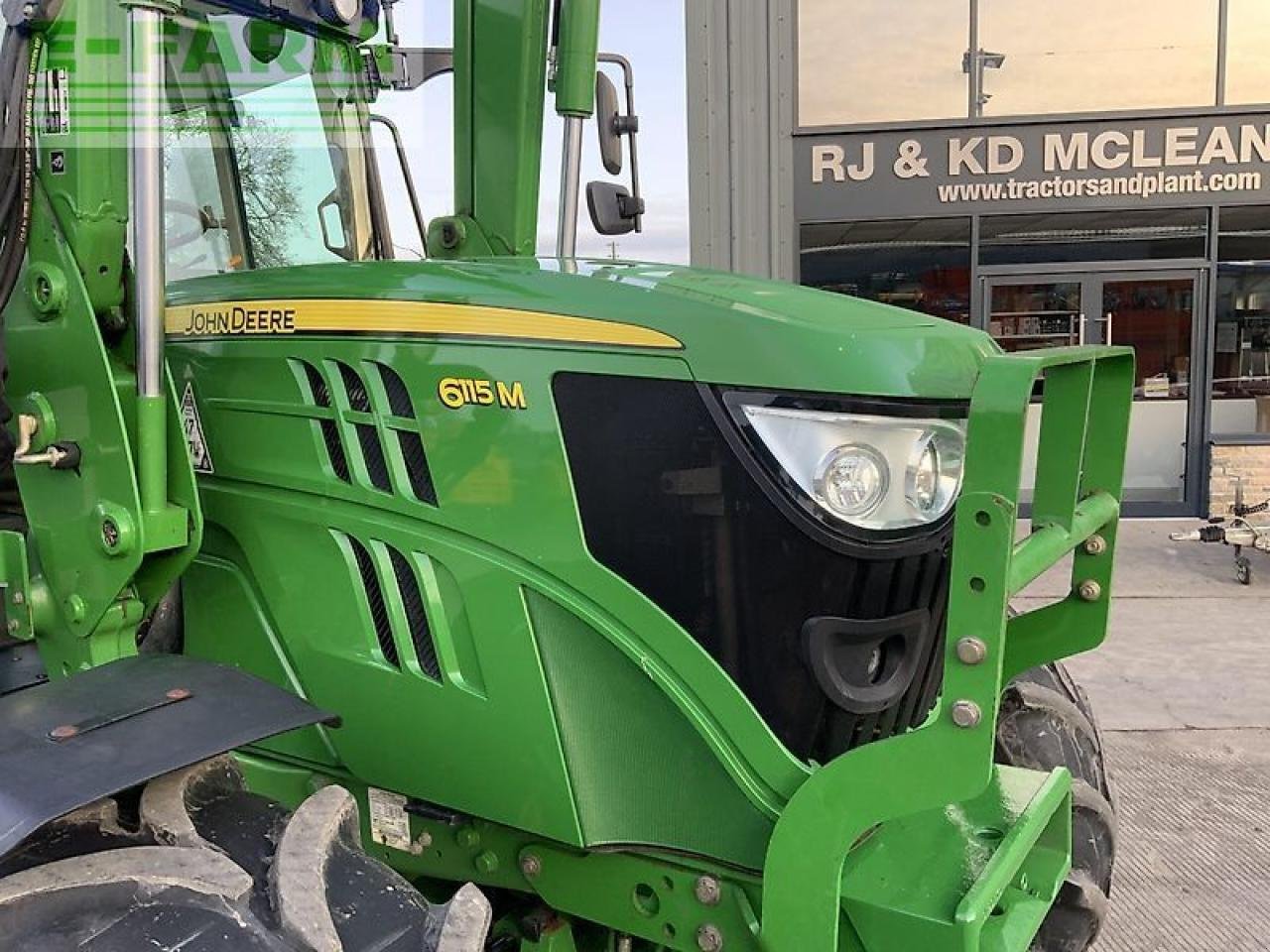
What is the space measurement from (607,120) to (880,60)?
26.9 feet

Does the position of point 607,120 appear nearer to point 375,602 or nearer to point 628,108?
point 628,108

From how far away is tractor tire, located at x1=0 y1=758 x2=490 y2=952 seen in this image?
4.87 feet

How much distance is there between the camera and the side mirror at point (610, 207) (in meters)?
2.97

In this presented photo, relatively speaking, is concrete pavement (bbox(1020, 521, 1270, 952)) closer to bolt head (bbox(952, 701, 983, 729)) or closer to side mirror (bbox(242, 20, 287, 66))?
bolt head (bbox(952, 701, 983, 729))

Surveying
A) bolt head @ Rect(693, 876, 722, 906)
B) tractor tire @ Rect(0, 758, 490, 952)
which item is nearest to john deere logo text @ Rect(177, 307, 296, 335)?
tractor tire @ Rect(0, 758, 490, 952)

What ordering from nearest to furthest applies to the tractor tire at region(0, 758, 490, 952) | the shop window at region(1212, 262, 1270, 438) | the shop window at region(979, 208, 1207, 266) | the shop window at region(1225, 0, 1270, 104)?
the tractor tire at region(0, 758, 490, 952), the shop window at region(1225, 0, 1270, 104), the shop window at region(979, 208, 1207, 266), the shop window at region(1212, 262, 1270, 438)

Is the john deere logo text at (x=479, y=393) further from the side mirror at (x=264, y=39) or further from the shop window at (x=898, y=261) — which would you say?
the shop window at (x=898, y=261)

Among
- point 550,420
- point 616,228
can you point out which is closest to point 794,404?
point 550,420

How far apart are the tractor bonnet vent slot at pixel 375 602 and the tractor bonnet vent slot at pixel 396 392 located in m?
0.25

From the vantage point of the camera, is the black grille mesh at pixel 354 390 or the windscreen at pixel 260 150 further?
the windscreen at pixel 260 150

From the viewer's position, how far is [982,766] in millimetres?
1688

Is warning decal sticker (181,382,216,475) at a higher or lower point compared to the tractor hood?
lower

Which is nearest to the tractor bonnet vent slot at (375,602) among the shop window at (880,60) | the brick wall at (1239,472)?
the shop window at (880,60)

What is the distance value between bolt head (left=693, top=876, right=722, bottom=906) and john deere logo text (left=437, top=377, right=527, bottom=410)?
32.9 inches
